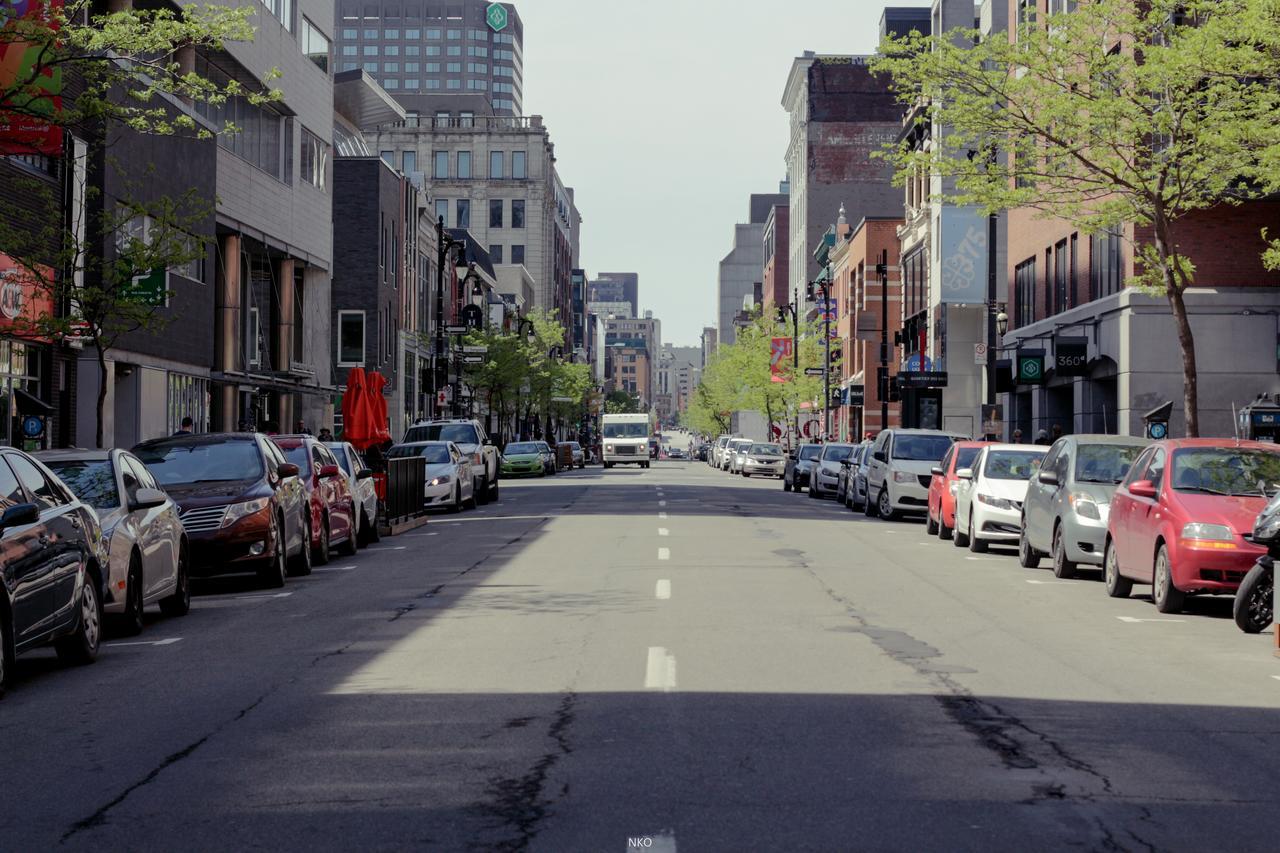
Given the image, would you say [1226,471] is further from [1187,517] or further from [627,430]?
[627,430]

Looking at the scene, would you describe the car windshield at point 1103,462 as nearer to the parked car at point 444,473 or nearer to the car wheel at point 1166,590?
the car wheel at point 1166,590

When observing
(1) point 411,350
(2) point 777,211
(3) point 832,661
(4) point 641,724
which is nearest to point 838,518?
(3) point 832,661

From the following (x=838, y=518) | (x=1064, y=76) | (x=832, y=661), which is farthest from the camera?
(x=838, y=518)

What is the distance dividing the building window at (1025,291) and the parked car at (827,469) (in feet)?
24.8

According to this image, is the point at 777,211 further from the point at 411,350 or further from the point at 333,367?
the point at 333,367

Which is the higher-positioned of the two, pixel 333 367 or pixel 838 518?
pixel 333 367

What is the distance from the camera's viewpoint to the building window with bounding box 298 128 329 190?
5466 cm

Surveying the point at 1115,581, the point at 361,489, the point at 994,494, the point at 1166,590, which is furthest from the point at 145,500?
the point at 994,494

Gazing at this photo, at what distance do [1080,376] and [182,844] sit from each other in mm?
38109

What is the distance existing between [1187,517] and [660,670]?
21.2ft

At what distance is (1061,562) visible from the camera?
1945 centimetres

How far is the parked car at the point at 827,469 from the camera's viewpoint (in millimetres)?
45375

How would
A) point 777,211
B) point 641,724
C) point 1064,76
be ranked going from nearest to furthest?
point 641,724 < point 1064,76 < point 777,211

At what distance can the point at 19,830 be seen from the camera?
6.46 meters
